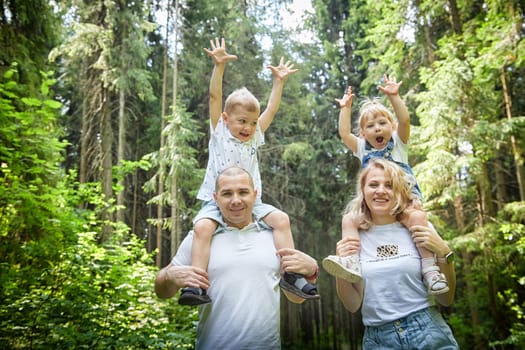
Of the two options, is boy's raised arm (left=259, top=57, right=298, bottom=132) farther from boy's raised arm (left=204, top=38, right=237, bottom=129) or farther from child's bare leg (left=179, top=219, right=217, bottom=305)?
child's bare leg (left=179, top=219, right=217, bottom=305)

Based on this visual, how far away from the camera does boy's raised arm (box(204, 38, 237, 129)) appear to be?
2.79 metres

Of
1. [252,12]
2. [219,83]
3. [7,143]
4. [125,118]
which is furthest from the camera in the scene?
[252,12]

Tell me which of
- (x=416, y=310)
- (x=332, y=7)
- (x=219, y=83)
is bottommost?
(x=416, y=310)

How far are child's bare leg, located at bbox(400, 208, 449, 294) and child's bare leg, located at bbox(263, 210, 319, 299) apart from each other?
0.51m

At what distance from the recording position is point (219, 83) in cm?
284

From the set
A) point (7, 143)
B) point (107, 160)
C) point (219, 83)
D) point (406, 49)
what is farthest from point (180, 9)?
point (219, 83)

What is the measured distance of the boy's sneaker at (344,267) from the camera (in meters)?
1.79

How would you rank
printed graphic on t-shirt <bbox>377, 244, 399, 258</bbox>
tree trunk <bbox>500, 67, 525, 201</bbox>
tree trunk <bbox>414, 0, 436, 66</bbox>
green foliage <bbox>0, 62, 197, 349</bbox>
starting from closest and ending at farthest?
printed graphic on t-shirt <bbox>377, 244, 399, 258</bbox>, green foliage <bbox>0, 62, 197, 349</bbox>, tree trunk <bbox>500, 67, 525, 201</bbox>, tree trunk <bbox>414, 0, 436, 66</bbox>

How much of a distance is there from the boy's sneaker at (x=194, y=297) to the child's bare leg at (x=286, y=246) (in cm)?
40

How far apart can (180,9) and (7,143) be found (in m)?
9.77

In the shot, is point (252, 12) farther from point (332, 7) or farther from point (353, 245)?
point (353, 245)

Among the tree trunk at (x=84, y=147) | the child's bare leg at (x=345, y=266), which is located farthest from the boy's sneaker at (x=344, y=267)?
the tree trunk at (x=84, y=147)

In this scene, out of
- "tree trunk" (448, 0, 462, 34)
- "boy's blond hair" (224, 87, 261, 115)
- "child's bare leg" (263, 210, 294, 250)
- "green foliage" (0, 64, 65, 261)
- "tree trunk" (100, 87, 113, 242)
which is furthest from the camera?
"tree trunk" (100, 87, 113, 242)

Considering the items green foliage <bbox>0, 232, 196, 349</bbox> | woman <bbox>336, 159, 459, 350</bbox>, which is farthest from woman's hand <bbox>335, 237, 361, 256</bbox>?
green foliage <bbox>0, 232, 196, 349</bbox>
